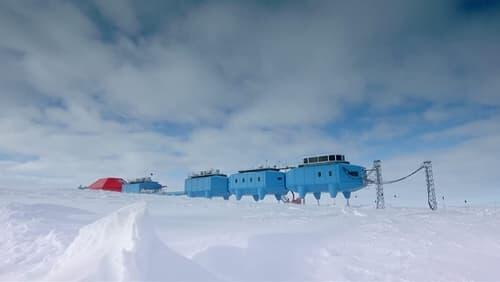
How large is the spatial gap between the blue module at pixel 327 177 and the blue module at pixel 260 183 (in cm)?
283

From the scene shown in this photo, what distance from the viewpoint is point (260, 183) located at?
3684 cm

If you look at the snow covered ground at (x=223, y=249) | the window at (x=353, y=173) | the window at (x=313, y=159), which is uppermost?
the window at (x=313, y=159)

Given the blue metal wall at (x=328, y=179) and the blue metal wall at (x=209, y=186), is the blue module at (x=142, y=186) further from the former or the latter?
the blue metal wall at (x=328, y=179)

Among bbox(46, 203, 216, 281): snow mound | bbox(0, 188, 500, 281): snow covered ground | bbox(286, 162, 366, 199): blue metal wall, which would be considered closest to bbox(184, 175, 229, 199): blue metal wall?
bbox(286, 162, 366, 199): blue metal wall

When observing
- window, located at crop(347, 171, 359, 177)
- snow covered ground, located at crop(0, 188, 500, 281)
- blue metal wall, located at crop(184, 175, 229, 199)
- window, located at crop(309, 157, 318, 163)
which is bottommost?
snow covered ground, located at crop(0, 188, 500, 281)

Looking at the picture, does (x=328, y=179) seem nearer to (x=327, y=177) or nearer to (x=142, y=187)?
(x=327, y=177)

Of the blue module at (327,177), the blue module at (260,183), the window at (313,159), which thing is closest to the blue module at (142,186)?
the blue module at (260,183)

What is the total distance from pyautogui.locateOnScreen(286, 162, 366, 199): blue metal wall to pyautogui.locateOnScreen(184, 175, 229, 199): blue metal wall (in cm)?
1171

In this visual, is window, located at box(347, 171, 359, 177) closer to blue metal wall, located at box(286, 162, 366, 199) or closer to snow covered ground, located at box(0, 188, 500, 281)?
blue metal wall, located at box(286, 162, 366, 199)

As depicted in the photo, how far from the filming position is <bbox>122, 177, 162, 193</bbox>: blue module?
167 feet

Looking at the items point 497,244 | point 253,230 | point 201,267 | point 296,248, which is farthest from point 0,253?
point 497,244

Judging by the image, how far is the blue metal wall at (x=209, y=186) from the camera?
41562mm

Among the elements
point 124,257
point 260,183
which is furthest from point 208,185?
point 124,257

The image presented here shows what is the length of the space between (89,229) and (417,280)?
567 cm
